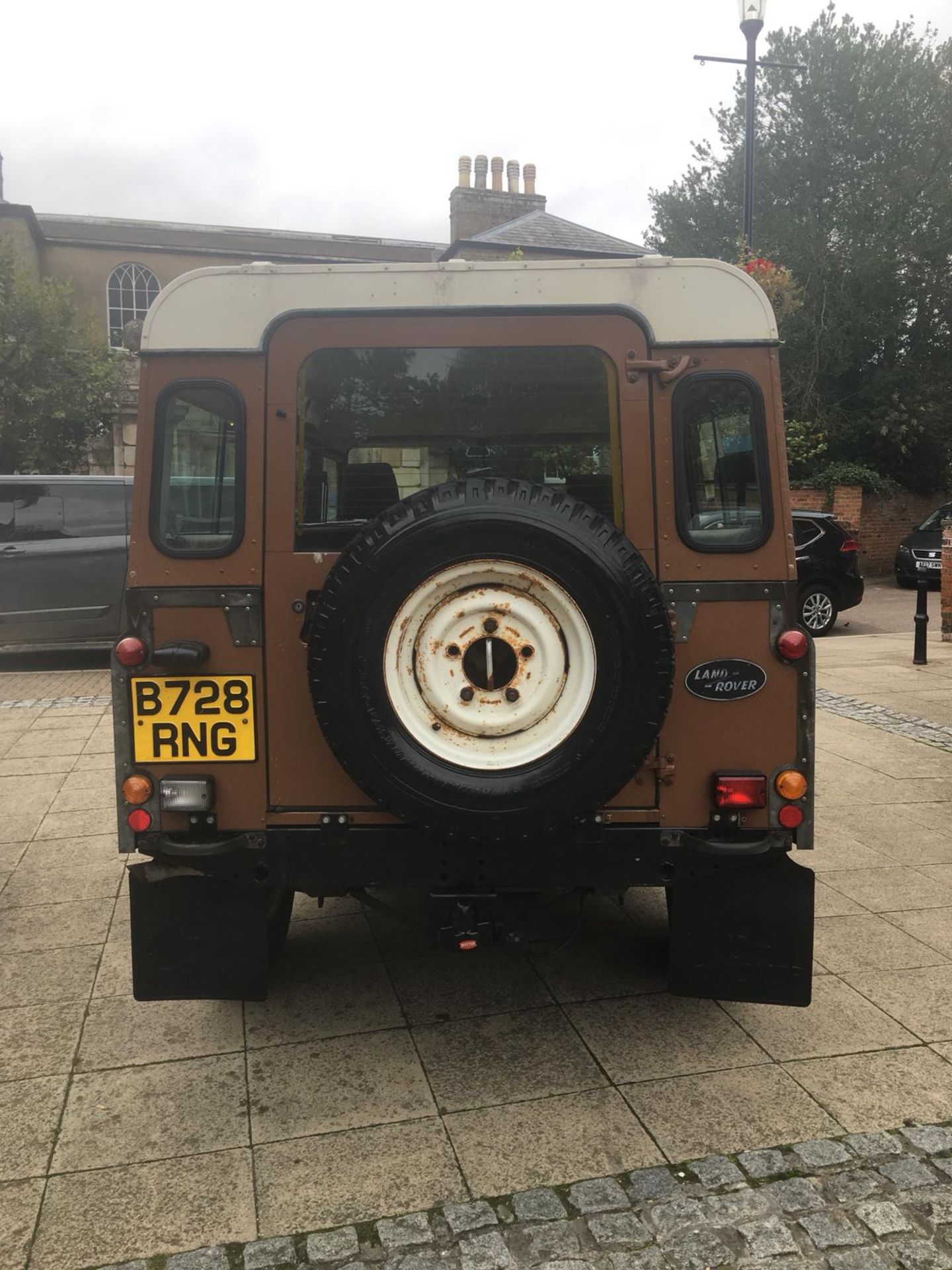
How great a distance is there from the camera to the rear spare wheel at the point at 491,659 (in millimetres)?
2885

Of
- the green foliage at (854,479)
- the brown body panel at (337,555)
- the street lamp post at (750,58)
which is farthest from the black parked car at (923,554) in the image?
the brown body panel at (337,555)

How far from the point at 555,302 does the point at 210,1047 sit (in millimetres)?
2834

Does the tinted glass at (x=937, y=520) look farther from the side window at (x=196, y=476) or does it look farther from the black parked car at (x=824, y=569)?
the side window at (x=196, y=476)

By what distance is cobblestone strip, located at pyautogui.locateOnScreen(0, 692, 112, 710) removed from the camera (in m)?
9.27

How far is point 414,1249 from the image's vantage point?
8.37 ft

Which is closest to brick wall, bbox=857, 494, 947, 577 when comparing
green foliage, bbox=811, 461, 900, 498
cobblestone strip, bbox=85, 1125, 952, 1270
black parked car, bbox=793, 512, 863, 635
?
green foliage, bbox=811, 461, 900, 498

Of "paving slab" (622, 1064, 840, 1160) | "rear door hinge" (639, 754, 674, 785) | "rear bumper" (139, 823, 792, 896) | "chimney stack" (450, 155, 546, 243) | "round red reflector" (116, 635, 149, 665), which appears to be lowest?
"paving slab" (622, 1064, 840, 1160)

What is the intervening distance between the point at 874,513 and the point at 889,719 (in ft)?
54.3

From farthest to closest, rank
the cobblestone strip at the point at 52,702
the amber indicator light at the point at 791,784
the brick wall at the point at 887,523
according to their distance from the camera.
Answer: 1. the brick wall at the point at 887,523
2. the cobblestone strip at the point at 52,702
3. the amber indicator light at the point at 791,784

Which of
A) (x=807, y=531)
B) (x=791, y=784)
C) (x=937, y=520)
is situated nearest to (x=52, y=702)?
(x=791, y=784)

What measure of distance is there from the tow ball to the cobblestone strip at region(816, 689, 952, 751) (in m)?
5.61

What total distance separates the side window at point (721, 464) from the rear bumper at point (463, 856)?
0.97 metres

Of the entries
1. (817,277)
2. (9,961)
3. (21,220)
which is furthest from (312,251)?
(9,961)

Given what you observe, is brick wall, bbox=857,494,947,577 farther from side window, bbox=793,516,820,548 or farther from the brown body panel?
the brown body panel
